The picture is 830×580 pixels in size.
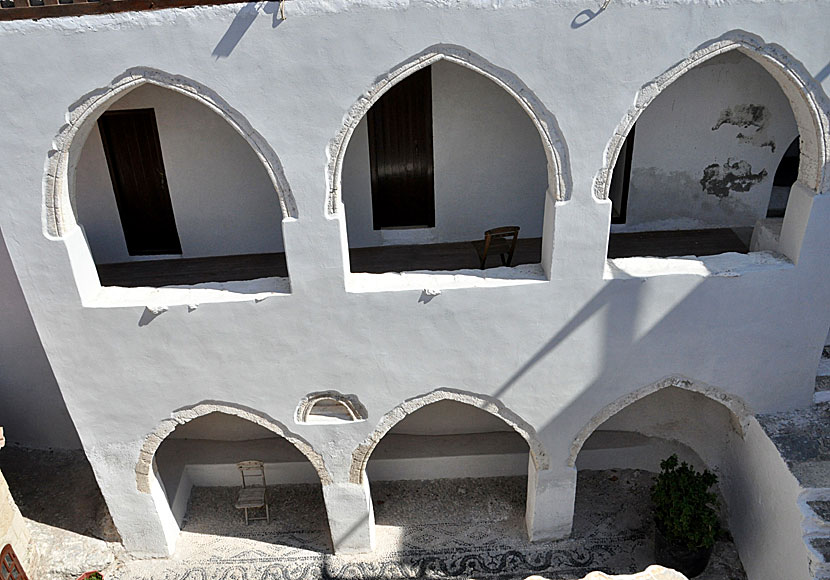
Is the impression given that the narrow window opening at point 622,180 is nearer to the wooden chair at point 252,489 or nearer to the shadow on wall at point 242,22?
the shadow on wall at point 242,22

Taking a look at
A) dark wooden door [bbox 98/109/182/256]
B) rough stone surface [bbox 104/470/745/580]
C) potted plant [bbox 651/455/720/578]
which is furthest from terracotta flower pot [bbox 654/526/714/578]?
dark wooden door [bbox 98/109/182/256]

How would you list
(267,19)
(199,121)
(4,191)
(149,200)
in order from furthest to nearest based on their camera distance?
1. (149,200)
2. (199,121)
3. (4,191)
4. (267,19)

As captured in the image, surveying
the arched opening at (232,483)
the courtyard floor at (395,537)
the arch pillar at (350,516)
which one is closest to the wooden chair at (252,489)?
the arched opening at (232,483)

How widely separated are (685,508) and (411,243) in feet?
14.4

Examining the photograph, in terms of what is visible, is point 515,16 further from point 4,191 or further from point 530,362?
point 4,191

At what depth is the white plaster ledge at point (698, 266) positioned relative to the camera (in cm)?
703

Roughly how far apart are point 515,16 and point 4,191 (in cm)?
471

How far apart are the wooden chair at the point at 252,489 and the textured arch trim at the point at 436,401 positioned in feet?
4.94

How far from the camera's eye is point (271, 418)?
7.73 metres

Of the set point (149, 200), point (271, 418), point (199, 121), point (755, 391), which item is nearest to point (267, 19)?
point (199, 121)

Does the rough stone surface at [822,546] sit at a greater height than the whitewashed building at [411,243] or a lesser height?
lesser

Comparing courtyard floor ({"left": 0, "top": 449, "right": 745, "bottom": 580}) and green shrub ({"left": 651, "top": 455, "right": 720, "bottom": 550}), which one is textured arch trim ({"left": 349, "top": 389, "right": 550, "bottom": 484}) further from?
green shrub ({"left": 651, "top": 455, "right": 720, "bottom": 550})

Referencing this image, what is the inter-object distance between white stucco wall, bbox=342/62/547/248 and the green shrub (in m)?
3.34

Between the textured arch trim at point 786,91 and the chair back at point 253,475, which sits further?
the chair back at point 253,475
